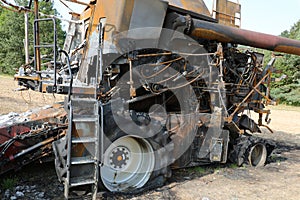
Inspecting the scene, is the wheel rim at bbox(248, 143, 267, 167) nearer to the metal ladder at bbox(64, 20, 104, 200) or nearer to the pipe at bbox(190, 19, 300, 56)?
the pipe at bbox(190, 19, 300, 56)

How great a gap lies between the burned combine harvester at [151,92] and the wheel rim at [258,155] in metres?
0.03

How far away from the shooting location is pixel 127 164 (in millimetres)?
4574

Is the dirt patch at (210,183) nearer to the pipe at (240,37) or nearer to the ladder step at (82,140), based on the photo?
the ladder step at (82,140)

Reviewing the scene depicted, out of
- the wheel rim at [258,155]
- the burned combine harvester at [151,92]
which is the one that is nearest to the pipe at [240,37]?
the burned combine harvester at [151,92]

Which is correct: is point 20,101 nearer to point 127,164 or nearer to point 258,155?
point 127,164

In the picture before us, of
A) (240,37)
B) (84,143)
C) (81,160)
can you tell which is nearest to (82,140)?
(84,143)

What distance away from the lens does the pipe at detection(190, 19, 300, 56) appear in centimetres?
545

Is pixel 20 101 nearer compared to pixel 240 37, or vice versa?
pixel 240 37

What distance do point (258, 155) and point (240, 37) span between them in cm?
262

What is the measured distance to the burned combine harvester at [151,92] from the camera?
12.8 ft

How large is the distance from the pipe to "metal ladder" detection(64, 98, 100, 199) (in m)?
2.65

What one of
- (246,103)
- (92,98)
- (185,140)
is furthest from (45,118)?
(246,103)

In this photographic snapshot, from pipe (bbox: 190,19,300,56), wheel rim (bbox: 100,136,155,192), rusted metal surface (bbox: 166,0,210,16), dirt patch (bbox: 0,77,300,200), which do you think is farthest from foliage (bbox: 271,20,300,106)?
wheel rim (bbox: 100,136,155,192)

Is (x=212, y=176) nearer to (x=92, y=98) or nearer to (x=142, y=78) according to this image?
(x=142, y=78)
